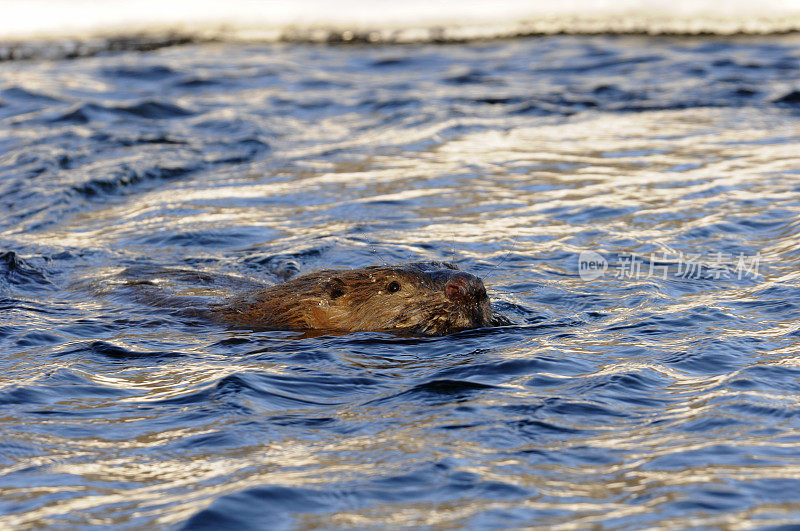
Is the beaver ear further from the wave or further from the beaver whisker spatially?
the wave

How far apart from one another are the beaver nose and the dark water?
0.25 m

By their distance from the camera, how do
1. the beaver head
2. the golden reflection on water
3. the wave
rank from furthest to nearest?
the wave, the beaver head, the golden reflection on water

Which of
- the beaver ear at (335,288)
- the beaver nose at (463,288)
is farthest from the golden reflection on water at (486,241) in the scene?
the beaver ear at (335,288)

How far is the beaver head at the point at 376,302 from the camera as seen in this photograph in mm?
5859

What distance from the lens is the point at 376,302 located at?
6102 mm

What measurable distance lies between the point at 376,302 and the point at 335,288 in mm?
292

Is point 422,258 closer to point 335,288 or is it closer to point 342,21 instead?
point 335,288

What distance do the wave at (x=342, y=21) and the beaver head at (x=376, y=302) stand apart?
1122 centimetres

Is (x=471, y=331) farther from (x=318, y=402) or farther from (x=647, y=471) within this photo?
(x=647, y=471)

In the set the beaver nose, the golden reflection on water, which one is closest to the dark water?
the golden reflection on water

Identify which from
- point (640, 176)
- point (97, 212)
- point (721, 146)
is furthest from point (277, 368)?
point (721, 146)

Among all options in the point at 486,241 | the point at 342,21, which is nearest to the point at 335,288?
the point at 486,241

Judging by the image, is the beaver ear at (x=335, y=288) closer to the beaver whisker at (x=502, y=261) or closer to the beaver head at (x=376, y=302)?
the beaver head at (x=376, y=302)

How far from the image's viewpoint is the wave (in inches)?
643
